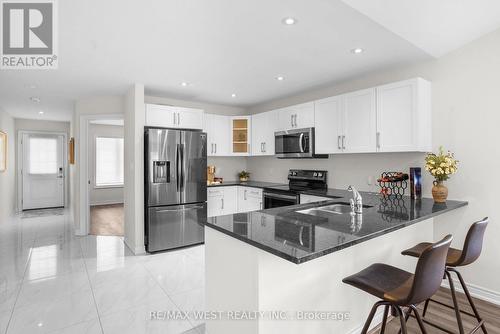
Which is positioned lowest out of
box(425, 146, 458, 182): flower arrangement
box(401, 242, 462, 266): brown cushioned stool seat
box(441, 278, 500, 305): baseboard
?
box(441, 278, 500, 305): baseboard

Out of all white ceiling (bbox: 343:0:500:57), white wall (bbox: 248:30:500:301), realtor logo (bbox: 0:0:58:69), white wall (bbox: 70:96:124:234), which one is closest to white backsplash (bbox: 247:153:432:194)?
white wall (bbox: 248:30:500:301)

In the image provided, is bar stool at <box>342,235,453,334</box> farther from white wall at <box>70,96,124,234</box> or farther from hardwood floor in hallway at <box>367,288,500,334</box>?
white wall at <box>70,96,124,234</box>

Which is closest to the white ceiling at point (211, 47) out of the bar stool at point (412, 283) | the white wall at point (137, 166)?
the white wall at point (137, 166)

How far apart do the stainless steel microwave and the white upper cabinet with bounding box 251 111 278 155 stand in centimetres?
18

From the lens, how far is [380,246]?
2139 millimetres

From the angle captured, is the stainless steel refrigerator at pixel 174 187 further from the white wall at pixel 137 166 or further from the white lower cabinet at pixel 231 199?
the white lower cabinet at pixel 231 199

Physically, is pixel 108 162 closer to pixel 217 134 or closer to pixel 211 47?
pixel 217 134

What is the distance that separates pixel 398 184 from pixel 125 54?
11.1 ft

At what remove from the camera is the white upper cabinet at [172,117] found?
397cm

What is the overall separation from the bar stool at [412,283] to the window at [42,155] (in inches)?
Answer: 340

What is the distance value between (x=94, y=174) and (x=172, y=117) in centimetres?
530

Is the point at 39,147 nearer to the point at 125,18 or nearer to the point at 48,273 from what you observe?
the point at 48,273

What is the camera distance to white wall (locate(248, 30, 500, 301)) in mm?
2539

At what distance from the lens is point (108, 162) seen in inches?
326
